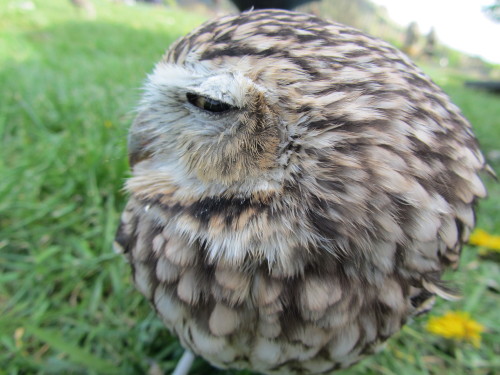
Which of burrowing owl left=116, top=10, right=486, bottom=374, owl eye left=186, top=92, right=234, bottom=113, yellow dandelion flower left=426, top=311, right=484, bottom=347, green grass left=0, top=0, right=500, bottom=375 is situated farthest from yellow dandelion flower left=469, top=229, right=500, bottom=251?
owl eye left=186, top=92, right=234, bottom=113

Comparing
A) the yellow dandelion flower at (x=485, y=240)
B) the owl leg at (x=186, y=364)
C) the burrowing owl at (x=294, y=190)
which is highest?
the burrowing owl at (x=294, y=190)

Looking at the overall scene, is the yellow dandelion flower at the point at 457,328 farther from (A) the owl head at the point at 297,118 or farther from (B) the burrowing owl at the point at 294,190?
(A) the owl head at the point at 297,118

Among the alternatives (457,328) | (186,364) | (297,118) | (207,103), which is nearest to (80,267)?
(186,364)

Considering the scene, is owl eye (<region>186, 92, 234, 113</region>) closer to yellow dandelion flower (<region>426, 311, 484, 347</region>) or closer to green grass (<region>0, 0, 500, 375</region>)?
green grass (<region>0, 0, 500, 375</region>)

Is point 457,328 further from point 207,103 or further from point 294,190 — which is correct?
point 207,103

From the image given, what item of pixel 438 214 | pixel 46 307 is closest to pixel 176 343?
pixel 46 307

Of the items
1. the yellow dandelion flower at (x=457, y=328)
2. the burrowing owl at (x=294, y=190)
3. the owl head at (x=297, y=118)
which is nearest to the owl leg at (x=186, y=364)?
the burrowing owl at (x=294, y=190)

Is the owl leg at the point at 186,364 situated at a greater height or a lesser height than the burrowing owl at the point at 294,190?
lesser

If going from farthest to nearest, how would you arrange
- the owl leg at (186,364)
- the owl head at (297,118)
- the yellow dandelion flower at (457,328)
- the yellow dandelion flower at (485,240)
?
1. the yellow dandelion flower at (485,240)
2. the yellow dandelion flower at (457,328)
3. the owl leg at (186,364)
4. the owl head at (297,118)
